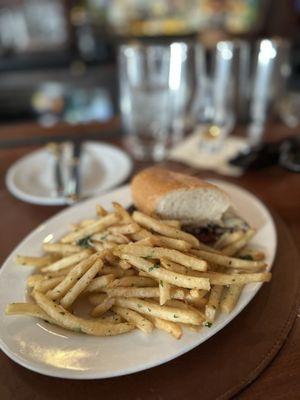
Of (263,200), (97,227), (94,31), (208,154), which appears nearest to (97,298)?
(97,227)

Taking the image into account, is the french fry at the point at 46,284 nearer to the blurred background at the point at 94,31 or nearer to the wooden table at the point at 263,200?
the wooden table at the point at 263,200

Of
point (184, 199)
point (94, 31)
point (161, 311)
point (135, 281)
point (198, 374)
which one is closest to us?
point (198, 374)

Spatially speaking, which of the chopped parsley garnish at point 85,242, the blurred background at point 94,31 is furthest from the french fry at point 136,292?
the blurred background at point 94,31

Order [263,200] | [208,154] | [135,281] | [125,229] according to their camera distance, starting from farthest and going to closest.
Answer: [208,154] < [263,200] < [125,229] < [135,281]

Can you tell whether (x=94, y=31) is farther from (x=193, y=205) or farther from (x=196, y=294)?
(x=196, y=294)

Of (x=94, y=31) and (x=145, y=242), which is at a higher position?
(x=94, y=31)

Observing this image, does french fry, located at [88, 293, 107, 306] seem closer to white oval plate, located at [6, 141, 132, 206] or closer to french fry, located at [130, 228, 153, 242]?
french fry, located at [130, 228, 153, 242]

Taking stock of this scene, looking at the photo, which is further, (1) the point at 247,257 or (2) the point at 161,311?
(1) the point at 247,257
